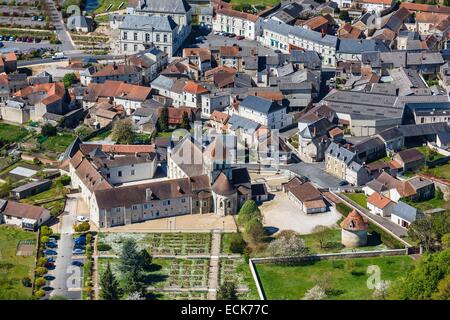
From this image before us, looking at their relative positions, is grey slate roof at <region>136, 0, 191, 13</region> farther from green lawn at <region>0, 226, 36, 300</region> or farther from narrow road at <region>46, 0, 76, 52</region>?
green lawn at <region>0, 226, 36, 300</region>

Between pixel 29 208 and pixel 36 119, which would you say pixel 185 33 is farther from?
pixel 29 208

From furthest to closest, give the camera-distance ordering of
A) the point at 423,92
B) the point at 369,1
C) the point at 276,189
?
the point at 369,1 → the point at 423,92 → the point at 276,189

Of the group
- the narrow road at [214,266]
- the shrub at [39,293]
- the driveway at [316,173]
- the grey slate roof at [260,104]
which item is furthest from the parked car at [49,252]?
the grey slate roof at [260,104]

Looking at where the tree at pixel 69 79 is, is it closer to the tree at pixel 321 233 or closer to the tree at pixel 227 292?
the tree at pixel 321 233

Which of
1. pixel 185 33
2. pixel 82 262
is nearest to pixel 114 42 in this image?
pixel 185 33

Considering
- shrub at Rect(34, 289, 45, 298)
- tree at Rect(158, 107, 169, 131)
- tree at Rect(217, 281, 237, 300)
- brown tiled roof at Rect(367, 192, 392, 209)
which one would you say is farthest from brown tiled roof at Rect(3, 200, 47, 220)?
brown tiled roof at Rect(367, 192, 392, 209)

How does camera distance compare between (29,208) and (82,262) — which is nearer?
(82,262)

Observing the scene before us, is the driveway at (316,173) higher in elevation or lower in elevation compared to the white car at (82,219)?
higher
